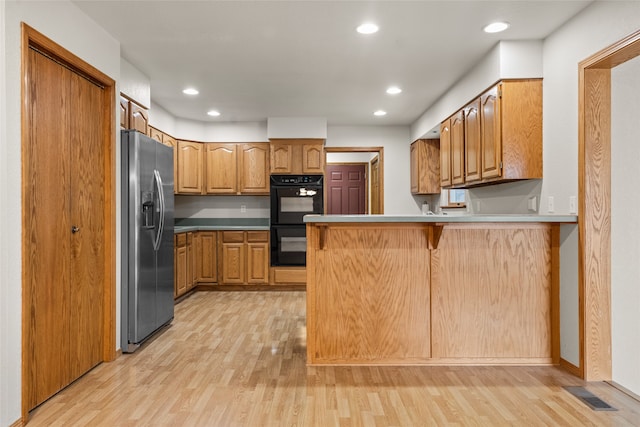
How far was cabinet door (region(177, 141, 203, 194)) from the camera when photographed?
229 inches

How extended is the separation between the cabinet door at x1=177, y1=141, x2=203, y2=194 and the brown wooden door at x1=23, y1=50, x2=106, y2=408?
2718 millimetres

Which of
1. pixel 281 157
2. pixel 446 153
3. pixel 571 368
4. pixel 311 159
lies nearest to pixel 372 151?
pixel 311 159

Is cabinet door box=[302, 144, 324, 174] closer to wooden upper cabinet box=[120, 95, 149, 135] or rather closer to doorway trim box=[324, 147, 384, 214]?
doorway trim box=[324, 147, 384, 214]

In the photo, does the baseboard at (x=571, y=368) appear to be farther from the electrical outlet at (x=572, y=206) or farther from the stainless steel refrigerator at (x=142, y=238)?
the stainless steel refrigerator at (x=142, y=238)

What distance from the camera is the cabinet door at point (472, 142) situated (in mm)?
3708

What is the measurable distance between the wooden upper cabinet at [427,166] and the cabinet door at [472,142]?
1.82 m

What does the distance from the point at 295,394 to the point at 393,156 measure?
15.0 feet

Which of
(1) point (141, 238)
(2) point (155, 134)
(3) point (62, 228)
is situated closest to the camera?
(3) point (62, 228)

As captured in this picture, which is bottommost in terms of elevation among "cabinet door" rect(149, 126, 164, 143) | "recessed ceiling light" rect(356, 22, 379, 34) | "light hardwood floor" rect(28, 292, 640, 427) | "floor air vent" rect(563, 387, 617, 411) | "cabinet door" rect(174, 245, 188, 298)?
"floor air vent" rect(563, 387, 617, 411)

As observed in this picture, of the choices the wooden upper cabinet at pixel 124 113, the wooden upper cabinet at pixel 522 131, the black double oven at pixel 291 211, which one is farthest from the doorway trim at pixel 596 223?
the black double oven at pixel 291 211

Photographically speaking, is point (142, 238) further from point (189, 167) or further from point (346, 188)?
point (346, 188)

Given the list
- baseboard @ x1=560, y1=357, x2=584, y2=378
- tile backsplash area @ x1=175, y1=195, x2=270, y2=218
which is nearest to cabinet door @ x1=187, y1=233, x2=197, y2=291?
tile backsplash area @ x1=175, y1=195, x2=270, y2=218

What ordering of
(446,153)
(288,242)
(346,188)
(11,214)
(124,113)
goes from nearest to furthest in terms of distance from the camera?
(11,214), (124,113), (446,153), (288,242), (346,188)

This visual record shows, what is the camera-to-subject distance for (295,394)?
2492 millimetres
